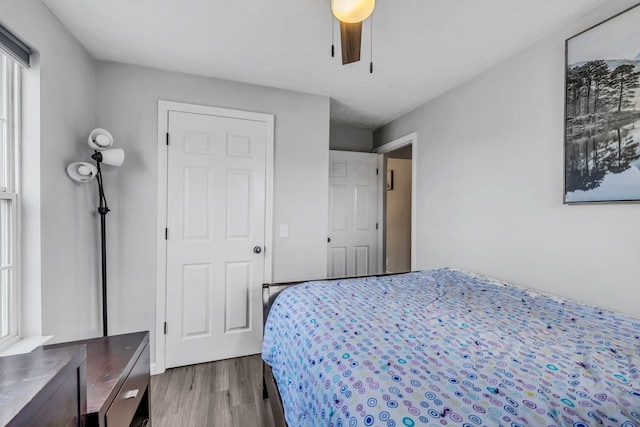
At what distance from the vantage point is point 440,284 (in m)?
1.85

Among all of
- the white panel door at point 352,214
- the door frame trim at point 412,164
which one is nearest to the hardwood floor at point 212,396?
the white panel door at point 352,214

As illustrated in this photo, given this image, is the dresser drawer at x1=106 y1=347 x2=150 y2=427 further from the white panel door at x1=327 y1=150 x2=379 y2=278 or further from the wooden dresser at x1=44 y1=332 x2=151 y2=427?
the white panel door at x1=327 y1=150 x2=379 y2=278

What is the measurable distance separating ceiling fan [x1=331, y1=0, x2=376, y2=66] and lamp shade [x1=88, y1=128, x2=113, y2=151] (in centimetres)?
161

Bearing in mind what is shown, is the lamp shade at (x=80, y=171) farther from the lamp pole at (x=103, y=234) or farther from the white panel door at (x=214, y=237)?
the white panel door at (x=214, y=237)

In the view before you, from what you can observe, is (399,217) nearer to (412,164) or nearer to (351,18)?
(412,164)

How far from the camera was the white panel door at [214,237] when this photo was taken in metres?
2.22

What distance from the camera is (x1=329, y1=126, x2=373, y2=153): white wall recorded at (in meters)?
3.65

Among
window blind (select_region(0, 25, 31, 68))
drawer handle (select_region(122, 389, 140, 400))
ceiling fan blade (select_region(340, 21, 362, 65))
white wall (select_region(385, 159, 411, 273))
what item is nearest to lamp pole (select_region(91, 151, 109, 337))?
window blind (select_region(0, 25, 31, 68))

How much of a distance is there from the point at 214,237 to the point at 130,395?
132cm

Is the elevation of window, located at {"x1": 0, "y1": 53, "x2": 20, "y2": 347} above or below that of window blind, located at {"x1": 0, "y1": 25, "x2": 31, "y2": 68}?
below

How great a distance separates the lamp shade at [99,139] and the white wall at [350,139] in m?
2.41

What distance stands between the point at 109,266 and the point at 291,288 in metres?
1.44

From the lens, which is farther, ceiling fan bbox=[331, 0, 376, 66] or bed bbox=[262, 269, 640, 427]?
ceiling fan bbox=[331, 0, 376, 66]

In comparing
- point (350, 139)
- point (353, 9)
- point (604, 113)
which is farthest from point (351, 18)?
point (350, 139)
